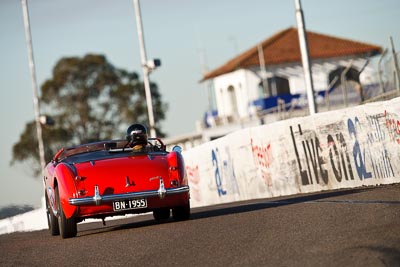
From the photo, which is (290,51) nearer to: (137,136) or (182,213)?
(137,136)

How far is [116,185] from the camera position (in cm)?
1295

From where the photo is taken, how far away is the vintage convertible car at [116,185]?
1289 centimetres

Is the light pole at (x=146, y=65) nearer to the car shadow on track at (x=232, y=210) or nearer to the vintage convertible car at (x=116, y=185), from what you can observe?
the car shadow on track at (x=232, y=210)

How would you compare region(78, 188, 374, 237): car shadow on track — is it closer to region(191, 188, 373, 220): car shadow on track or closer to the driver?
region(191, 188, 373, 220): car shadow on track

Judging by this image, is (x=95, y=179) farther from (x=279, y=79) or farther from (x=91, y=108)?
(x=279, y=79)

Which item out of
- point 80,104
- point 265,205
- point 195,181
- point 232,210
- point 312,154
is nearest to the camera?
point 232,210

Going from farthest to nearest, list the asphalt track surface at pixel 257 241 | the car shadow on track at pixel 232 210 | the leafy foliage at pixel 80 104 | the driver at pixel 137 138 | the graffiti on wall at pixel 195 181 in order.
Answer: the leafy foliage at pixel 80 104
the graffiti on wall at pixel 195 181
the car shadow on track at pixel 232 210
the driver at pixel 137 138
the asphalt track surface at pixel 257 241

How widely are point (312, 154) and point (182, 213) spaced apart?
5660 mm

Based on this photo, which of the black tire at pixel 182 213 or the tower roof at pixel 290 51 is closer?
the black tire at pixel 182 213

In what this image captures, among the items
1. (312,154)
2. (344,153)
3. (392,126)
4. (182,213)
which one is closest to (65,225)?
(182,213)

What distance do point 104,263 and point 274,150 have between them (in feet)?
36.2

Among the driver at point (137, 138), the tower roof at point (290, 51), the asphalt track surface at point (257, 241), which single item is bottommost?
the asphalt track surface at point (257, 241)

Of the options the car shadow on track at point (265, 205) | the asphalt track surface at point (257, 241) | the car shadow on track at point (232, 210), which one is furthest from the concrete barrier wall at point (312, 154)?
the asphalt track surface at point (257, 241)

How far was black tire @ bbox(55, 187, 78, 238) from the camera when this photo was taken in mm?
13141
